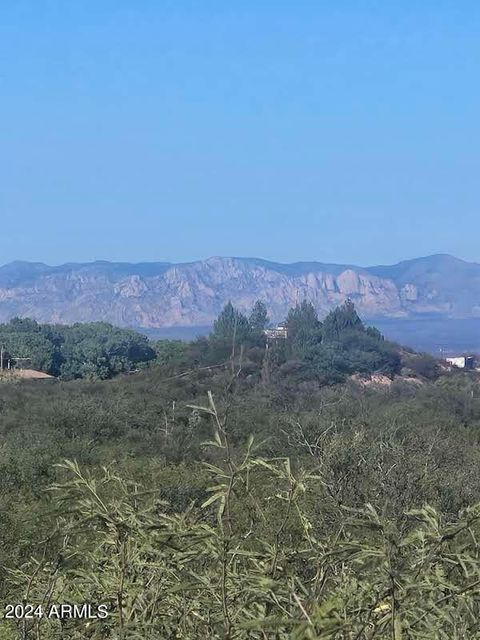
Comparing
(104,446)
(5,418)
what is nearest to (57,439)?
(104,446)

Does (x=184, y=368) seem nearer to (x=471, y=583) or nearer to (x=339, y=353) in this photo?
(x=339, y=353)

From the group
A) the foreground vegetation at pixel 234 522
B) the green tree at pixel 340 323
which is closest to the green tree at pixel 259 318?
the green tree at pixel 340 323

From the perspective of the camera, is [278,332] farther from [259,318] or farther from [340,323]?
[340,323]

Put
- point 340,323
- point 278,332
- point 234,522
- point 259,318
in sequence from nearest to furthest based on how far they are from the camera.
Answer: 1. point 234,522
2. point 278,332
3. point 259,318
4. point 340,323

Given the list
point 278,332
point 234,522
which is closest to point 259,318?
point 278,332

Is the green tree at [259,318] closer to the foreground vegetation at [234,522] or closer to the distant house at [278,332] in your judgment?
the distant house at [278,332]

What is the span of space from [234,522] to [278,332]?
86.4 m

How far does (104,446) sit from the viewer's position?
1286 inches

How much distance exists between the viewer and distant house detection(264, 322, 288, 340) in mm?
85750

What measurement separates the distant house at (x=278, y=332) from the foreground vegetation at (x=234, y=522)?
40977 mm

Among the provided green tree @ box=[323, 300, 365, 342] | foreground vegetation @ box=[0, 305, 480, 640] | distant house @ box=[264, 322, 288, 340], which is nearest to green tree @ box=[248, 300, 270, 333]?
distant house @ box=[264, 322, 288, 340]

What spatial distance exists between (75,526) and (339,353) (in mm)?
75528

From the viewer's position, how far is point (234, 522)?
10.8 ft

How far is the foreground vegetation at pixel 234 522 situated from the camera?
2.49m
